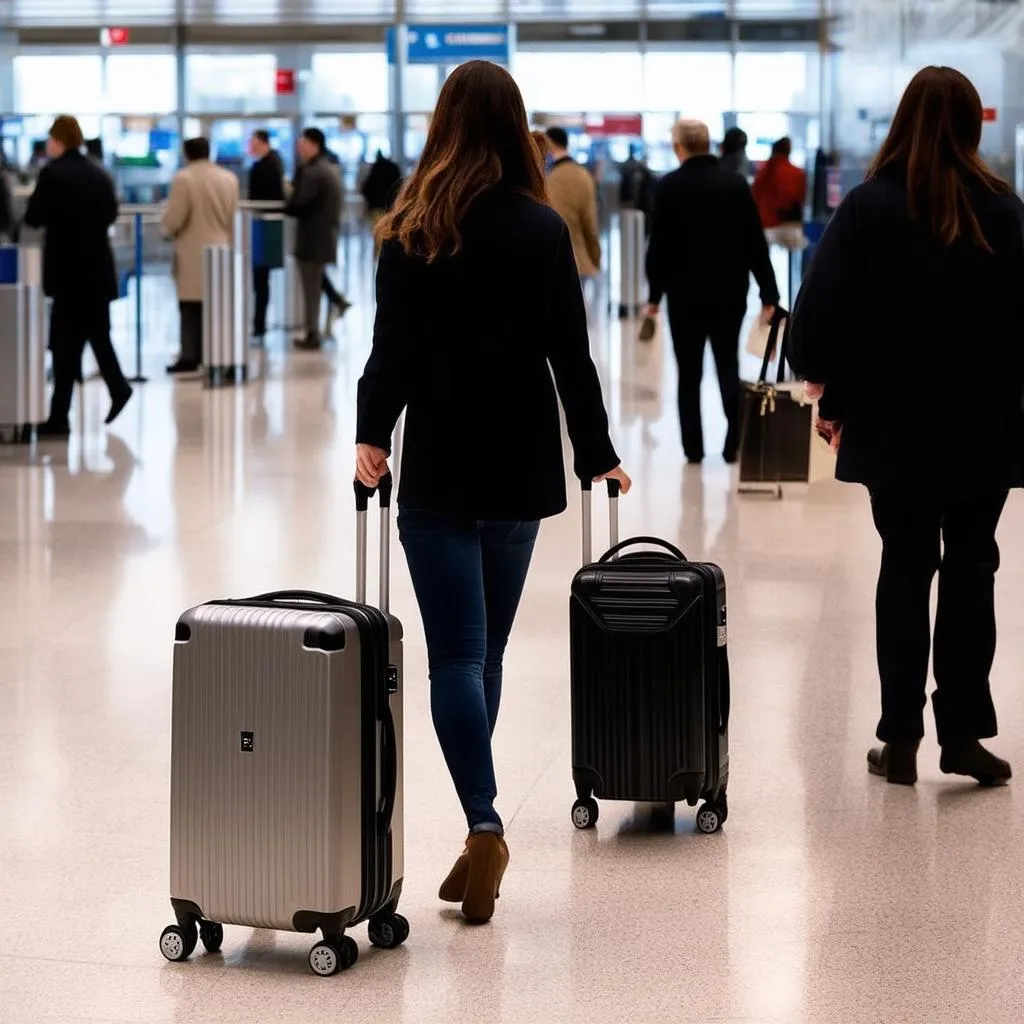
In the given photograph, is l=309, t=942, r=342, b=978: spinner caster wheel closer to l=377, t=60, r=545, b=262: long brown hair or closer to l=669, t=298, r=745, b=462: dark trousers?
l=377, t=60, r=545, b=262: long brown hair

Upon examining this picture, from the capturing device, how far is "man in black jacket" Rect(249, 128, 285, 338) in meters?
16.6

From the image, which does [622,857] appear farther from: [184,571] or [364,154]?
[364,154]

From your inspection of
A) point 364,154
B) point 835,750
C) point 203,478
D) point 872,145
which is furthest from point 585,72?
point 835,750

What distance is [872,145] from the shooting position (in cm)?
1869

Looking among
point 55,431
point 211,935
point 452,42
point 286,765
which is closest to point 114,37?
point 452,42

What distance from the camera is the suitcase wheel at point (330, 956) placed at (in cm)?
325

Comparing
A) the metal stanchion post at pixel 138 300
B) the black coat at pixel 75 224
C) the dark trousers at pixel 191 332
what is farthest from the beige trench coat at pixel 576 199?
the black coat at pixel 75 224

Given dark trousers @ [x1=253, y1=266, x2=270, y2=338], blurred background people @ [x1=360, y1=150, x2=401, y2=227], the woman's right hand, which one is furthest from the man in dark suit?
blurred background people @ [x1=360, y1=150, x2=401, y2=227]

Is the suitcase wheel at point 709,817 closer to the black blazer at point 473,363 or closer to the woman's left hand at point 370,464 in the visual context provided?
the black blazer at point 473,363

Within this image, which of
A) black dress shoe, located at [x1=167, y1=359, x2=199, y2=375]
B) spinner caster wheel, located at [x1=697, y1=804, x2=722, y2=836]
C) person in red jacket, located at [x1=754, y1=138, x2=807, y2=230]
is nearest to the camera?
spinner caster wheel, located at [x1=697, y1=804, x2=722, y2=836]

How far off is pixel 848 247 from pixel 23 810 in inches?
86.2

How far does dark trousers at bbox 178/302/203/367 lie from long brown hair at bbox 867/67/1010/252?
10.1 m

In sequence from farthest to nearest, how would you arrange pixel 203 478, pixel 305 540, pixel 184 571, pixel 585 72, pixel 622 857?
pixel 585 72 < pixel 203 478 < pixel 305 540 < pixel 184 571 < pixel 622 857

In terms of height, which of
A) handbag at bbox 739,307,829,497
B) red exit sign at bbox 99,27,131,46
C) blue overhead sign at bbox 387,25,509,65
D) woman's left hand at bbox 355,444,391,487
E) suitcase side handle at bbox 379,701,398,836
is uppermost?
red exit sign at bbox 99,27,131,46
